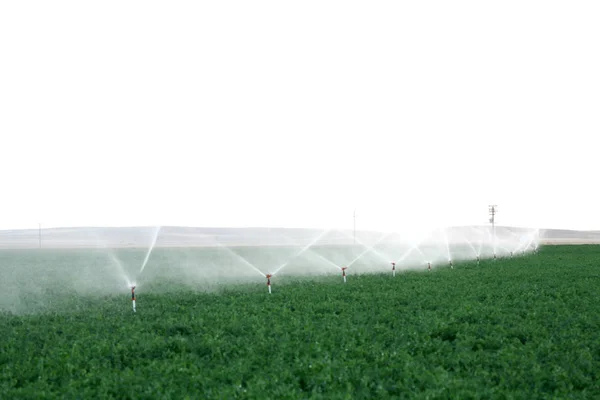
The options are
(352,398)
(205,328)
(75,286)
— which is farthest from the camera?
(75,286)

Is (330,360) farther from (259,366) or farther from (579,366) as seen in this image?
(579,366)

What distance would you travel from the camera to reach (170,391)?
26.0 ft

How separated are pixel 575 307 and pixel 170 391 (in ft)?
42.0

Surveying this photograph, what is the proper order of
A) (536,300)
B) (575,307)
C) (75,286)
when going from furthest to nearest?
(75,286) < (536,300) < (575,307)

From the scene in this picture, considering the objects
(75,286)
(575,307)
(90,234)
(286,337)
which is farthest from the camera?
(90,234)

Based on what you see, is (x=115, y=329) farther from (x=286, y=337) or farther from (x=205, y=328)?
(x=286, y=337)

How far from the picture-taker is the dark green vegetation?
822cm

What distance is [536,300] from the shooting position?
16.6 m

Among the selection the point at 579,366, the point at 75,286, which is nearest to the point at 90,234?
the point at 75,286

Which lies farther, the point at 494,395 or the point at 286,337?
the point at 286,337

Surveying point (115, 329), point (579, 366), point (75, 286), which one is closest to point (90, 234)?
point (75, 286)

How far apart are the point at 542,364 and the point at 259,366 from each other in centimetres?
530

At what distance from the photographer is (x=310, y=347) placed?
1031 cm

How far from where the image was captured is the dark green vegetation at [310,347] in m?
8.22
